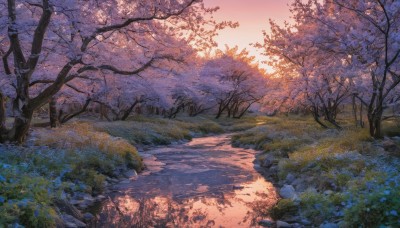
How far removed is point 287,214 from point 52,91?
8629 mm

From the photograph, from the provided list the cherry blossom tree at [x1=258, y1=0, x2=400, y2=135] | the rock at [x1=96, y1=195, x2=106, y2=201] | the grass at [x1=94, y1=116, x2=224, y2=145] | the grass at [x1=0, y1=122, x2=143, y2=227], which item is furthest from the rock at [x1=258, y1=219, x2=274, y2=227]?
the grass at [x1=94, y1=116, x2=224, y2=145]

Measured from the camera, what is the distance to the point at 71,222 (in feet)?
24.5

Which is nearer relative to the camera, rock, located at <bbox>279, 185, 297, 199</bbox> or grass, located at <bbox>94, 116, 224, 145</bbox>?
rock, located at <bbox>279, 185, 297, 199</bbox>

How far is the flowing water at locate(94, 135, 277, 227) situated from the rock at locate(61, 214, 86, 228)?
1.37 feet

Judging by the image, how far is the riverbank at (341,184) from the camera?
20.0 ft

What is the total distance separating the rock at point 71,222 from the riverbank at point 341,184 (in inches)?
171

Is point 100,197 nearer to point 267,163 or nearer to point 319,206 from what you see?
point 319,206

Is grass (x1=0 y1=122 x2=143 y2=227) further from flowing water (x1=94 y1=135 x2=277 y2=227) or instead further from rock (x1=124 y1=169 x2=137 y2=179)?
flowing water (x1=94 y1=135 x2=277 y2=227)

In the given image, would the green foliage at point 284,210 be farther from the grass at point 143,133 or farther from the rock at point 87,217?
the grass at point 143,133

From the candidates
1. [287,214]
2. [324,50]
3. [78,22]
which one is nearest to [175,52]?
[78,22]

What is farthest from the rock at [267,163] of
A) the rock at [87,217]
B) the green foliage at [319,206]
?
the rock at [87,217]

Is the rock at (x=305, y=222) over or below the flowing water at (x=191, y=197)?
over

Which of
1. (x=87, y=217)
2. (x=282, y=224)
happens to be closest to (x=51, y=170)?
(x=87, y=217)

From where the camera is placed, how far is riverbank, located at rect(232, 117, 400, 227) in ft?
20.0
